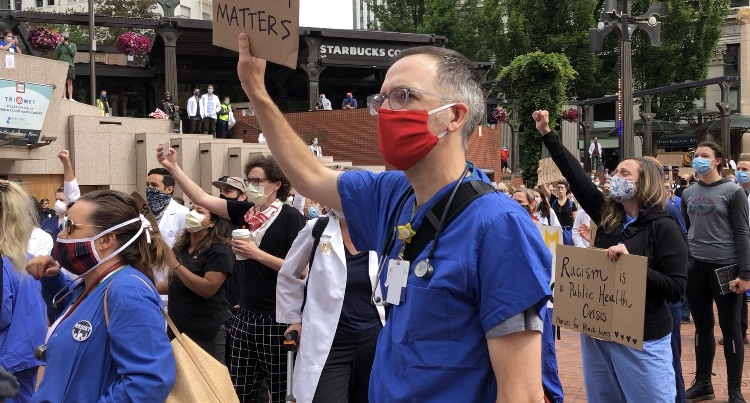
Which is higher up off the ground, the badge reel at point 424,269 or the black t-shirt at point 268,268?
the badge reel at point 424,269

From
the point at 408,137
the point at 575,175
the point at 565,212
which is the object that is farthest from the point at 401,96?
the point at 565,212

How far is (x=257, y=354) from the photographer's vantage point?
575 cm

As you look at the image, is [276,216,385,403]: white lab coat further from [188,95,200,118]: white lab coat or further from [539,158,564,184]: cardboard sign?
[188,95,200,118]: white lab coat

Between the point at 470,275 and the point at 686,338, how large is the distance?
8877 mm

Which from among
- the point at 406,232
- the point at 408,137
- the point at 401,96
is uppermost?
the point at 401,96

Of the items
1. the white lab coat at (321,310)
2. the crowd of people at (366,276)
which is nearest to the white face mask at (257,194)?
the crowd of people at (366,276)

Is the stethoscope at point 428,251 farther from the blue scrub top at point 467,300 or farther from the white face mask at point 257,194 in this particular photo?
the white face mask at point 257,194

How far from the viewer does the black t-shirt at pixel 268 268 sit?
5.78 metres

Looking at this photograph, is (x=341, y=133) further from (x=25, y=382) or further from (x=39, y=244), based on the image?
(x=25, y=382)

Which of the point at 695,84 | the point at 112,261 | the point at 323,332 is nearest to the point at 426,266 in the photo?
the point at 112,261

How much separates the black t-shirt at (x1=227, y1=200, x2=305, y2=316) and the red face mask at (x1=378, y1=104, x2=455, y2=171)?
131 inches

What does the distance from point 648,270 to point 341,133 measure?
93.4ft

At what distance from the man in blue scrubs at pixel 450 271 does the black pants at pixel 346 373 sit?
2676 millimetres

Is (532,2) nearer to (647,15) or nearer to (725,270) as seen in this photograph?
(647,15)
